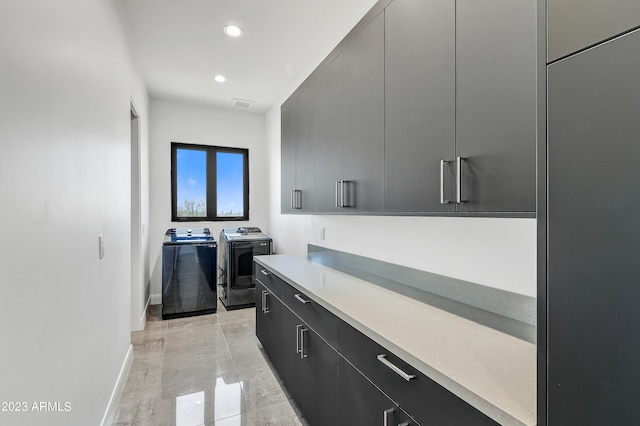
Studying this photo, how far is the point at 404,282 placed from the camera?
1.96 m

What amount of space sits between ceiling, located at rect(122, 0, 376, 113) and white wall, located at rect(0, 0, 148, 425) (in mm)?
545

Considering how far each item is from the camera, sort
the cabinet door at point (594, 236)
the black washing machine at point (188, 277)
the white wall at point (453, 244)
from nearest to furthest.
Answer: the cabinet door at point (594, 236) → the white wall at point (453, 244) → the black washing machine at point (188, 277)

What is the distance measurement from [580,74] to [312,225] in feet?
9.75

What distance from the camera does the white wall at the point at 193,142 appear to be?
4449 mm

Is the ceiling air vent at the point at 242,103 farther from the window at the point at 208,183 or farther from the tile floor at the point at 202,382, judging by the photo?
the tile floor at the point at 202,382

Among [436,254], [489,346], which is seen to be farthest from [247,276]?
[489,346]

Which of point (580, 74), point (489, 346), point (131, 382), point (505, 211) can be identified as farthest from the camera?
point (131, 382)

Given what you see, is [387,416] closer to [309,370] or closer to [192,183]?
[309,370]

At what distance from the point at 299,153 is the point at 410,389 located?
1912mm

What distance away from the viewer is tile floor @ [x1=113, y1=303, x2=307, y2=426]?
2.02m

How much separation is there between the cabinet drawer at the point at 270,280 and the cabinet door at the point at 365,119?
92 centimetres

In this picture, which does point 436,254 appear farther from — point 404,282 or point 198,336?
point 198,336

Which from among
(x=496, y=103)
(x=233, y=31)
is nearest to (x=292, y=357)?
(x=496, y=103)

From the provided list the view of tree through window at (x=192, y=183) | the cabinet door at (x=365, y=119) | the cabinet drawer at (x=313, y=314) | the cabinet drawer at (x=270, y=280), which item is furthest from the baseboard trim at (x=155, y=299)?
the cabinet door at (x=365, y=119)
